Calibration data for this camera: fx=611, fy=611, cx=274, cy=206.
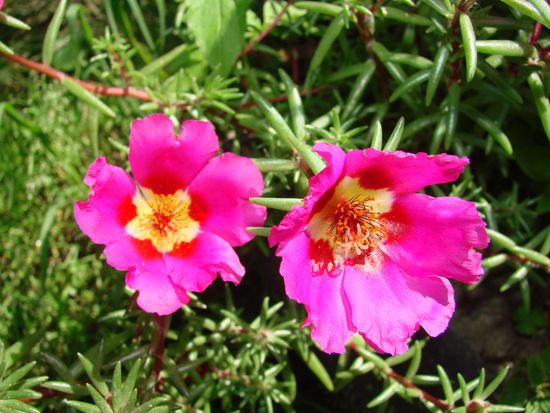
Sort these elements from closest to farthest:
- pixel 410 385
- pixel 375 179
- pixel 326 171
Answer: pixel 326 171, pixel 375 179, pixel 410 385

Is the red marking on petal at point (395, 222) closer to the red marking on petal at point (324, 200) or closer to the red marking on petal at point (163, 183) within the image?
the red marking on petal at point (324, 200)

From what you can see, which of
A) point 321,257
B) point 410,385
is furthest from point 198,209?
point 410,385

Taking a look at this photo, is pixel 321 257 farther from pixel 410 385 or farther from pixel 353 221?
pixel 410 385

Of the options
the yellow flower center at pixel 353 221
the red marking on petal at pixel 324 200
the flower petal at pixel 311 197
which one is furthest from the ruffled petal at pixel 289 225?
the yellow flower center at pixel 353 221

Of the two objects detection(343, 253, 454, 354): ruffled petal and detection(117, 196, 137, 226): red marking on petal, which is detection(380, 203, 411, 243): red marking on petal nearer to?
detection(343, 253, 454, 354): ruffled petal

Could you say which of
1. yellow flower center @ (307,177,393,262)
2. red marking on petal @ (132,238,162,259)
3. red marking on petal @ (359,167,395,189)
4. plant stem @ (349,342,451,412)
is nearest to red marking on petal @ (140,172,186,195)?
red marking on petal @ (132,238,162,259)

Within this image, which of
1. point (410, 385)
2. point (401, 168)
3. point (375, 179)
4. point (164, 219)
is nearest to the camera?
point (401, 168)
